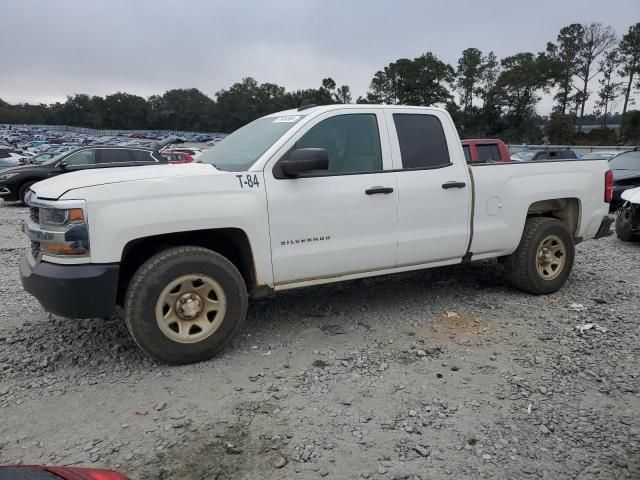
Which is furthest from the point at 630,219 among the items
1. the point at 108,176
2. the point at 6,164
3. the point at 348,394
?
the point at 6,164

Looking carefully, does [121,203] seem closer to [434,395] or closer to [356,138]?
[356,138]

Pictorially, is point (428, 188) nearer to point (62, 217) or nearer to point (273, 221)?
point (273, 221)

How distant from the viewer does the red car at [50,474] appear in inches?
58.8

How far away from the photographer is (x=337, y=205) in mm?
4258

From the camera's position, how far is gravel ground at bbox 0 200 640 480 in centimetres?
279

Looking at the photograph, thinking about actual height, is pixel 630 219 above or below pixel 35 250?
→ below

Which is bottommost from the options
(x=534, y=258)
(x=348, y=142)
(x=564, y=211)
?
(x=534, y=258)

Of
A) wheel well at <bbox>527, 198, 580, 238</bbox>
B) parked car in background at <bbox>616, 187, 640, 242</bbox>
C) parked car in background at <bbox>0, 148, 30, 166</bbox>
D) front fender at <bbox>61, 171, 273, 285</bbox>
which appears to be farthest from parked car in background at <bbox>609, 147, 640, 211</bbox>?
parked car in background at <bbox>0, 148, 30, 166</bbox>

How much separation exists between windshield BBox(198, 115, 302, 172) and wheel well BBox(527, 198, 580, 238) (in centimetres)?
296

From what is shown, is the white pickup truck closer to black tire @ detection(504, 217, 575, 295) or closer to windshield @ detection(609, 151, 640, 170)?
black tire @ detection(504, 217, 575, 295)

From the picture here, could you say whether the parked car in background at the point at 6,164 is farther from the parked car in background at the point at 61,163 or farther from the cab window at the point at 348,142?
the cab window at the point at 348,142

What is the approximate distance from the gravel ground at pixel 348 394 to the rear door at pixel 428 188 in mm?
717

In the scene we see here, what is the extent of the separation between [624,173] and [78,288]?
12035mm

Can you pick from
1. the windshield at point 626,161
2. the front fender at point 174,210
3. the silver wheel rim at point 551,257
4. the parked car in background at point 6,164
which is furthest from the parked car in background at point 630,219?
the parked car in background at point 6,164
